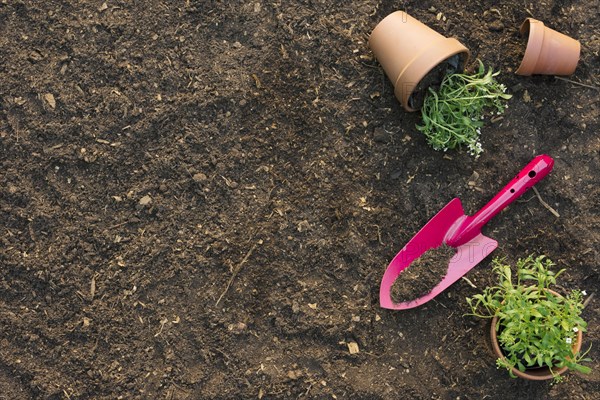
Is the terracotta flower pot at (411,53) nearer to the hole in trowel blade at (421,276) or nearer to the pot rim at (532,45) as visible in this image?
the pot rim at (532,45)

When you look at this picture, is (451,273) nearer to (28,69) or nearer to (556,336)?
(556,336)

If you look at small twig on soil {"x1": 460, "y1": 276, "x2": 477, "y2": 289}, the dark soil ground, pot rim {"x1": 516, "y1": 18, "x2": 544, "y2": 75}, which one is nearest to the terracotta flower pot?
the dark soil ground

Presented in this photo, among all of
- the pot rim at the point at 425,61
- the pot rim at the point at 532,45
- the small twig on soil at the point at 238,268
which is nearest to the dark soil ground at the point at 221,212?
the small twig on soil at the point at 238,268

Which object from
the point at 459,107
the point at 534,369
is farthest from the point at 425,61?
the point at 534,369

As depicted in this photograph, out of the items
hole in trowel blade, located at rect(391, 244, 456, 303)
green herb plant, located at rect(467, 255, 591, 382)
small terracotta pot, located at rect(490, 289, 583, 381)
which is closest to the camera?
green herb plant, located at rect(467, 255, 591, 382)

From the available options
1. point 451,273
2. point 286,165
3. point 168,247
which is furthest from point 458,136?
point 168,247

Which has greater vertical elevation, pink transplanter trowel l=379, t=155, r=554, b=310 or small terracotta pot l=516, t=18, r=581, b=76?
small terracotta pot l=516, t=18, r=581, b=76

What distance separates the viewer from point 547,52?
234cm

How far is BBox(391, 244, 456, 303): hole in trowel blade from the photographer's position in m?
2.39

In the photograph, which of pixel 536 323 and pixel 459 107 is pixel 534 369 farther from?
pixel 459 107

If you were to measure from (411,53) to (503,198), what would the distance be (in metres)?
0.69

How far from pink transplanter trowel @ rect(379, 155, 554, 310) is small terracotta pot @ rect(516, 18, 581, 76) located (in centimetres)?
37

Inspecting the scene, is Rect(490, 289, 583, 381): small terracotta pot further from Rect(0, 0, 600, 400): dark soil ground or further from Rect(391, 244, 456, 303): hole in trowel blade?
Rect(391, 244, 456, 303): hole in trowel blade

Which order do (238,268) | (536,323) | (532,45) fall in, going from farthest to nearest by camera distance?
(238,268) → (532,45) → (536,323)
